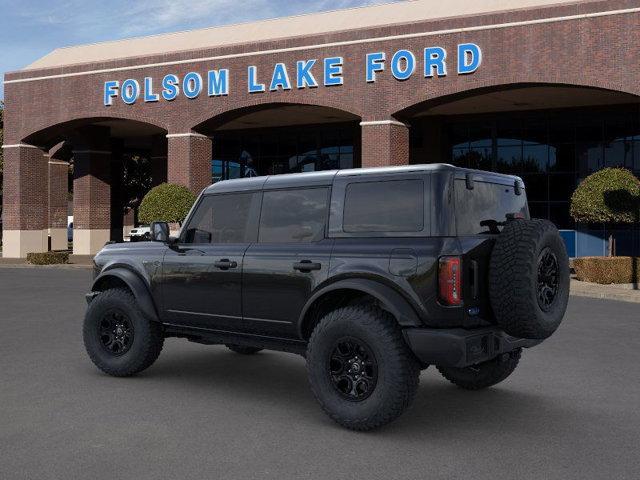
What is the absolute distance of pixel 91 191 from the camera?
127ft

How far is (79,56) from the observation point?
37.6m

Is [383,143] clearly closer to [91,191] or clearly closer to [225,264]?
[91,191]

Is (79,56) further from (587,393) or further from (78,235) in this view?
(587,393)

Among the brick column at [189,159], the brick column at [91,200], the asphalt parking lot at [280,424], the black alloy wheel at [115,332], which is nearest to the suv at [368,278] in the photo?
the black alloy wheel at [115,332]

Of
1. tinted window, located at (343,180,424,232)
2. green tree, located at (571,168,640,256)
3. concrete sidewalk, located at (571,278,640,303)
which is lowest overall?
concrete sidewalk, located at (571,278,640,303)

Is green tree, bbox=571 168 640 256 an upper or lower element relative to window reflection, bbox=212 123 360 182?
lower

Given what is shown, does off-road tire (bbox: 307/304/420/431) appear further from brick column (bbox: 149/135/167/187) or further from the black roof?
brick column (bbox: 149/135/167/187)

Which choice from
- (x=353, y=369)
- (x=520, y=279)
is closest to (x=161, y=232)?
(x=353, y=369)

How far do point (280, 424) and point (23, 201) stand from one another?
3260 cm

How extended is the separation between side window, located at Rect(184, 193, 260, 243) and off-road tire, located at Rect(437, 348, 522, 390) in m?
2.33

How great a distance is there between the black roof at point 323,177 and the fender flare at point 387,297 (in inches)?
38.6

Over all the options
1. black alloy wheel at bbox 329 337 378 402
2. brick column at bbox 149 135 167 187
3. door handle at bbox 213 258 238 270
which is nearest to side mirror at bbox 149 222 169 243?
door handle at bbox 213 258 238 270

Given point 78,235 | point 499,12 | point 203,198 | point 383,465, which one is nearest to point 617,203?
point 499,12

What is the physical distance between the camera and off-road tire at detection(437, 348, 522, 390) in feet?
23.5
